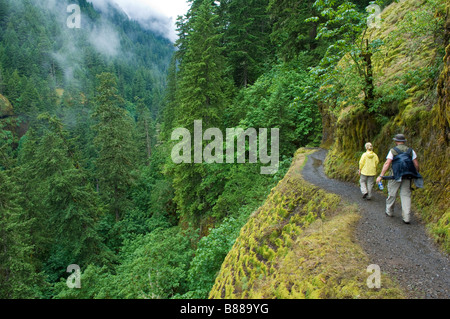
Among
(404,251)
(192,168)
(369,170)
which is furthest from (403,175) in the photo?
(192,168)

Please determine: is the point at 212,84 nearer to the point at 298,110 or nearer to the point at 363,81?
the point at 298,110

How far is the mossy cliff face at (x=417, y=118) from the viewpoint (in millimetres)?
4863

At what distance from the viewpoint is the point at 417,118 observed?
19.6ft

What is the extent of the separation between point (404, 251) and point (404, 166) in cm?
182

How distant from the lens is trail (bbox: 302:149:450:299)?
3285 mm

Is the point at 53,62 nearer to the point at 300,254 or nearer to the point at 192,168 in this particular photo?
the point at 192,168

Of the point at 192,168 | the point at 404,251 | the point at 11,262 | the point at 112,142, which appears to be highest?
the point at 112,142

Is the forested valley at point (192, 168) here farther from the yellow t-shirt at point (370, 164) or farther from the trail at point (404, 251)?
the trail at point (404, 251)

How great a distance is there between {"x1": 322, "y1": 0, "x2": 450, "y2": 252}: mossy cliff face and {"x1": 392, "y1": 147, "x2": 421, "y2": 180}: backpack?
0.59m

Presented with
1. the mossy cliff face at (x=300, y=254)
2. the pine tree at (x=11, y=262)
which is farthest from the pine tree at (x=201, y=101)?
the pine tree at (x=11, y=262)

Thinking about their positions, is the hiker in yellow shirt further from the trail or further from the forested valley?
the forested valley

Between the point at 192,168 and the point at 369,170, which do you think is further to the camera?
the point at 192,168

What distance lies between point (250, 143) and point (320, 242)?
9.82 meters

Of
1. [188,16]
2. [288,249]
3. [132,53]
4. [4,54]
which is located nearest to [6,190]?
[288,249]
